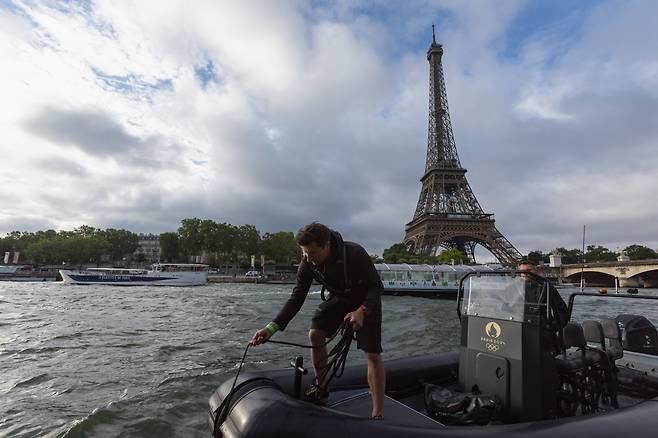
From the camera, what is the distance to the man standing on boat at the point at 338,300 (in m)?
2.93

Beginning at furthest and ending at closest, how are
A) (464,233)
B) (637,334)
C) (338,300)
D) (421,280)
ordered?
(464,233) → (421,280) → (637,334) → (338,300)

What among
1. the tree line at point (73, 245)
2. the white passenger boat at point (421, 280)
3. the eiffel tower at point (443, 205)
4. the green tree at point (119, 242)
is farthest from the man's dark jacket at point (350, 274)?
the green tree at point (119, 242)

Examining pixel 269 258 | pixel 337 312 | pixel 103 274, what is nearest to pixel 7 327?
pixel 337 312

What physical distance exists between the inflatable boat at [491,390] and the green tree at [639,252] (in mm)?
106210

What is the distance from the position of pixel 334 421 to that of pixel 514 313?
5.57 feet

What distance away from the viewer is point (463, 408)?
3100 millimetres

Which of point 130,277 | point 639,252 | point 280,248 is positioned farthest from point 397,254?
point 639,252

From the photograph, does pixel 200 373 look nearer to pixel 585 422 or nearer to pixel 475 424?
pixel 475 424

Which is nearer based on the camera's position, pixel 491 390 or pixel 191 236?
pixel 491 390

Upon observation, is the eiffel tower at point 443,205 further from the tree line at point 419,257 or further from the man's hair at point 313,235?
the man's hair at point 313,235

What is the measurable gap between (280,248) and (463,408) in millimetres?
89970

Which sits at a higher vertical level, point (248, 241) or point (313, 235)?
point (248, 241)

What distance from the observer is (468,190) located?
6594cm

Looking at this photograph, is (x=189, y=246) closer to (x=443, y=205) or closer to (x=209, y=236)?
(x=209, y=236)
